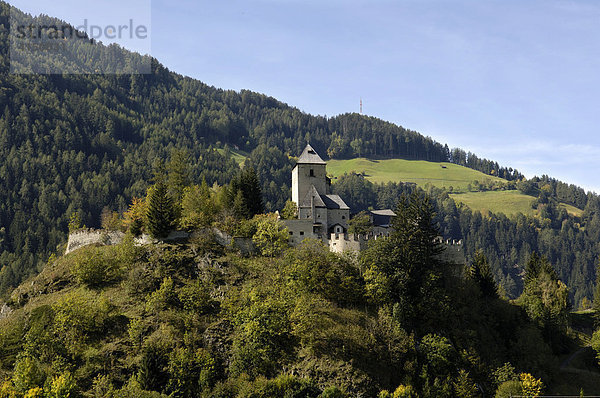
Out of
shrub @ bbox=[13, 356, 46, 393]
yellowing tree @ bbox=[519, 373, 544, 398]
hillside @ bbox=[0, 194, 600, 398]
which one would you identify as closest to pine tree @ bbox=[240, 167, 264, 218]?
hillside @ bbox=[0, 194, 600, 398]

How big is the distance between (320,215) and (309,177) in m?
7.03

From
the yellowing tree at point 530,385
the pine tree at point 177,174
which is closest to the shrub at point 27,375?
the pine tree at point 177,174

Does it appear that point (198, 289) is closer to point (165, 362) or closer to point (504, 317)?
point (165, 362)

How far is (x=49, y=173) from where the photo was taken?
16600 centimetres

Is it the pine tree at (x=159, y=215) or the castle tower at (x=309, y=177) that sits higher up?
the castle tower at (x=309, y=177)

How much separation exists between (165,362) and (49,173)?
123m

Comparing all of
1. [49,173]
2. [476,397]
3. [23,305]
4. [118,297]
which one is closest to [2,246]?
[49,173]

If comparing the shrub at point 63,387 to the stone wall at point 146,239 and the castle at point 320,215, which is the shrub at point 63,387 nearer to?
the stone wall at point 146,239

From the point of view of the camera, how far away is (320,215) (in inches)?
3095

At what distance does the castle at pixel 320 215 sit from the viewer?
72812 millimetres

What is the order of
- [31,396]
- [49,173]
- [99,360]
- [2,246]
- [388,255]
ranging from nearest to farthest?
1. [31,396]
2. [99,360]
3. [388,255]
4. [2,246]
5. [49,173]

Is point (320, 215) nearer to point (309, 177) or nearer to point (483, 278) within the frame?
point (309, 177)

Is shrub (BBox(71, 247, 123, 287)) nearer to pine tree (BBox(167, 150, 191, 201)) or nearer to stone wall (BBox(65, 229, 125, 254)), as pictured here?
stone wall (BBox(65, 229, 125, 254))

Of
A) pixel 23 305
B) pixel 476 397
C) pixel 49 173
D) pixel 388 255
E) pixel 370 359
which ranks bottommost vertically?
pixel 476 397
